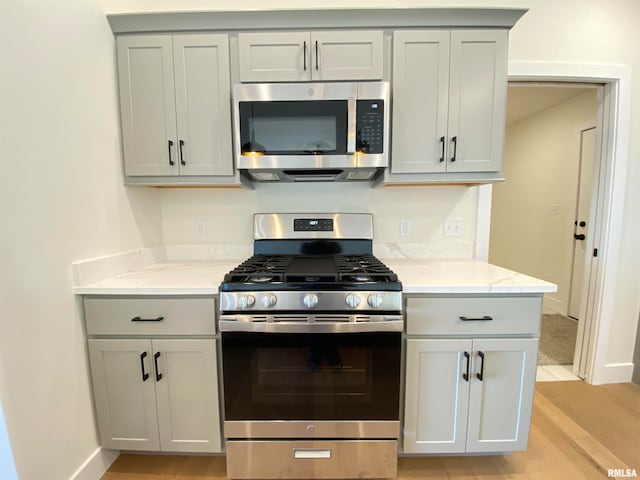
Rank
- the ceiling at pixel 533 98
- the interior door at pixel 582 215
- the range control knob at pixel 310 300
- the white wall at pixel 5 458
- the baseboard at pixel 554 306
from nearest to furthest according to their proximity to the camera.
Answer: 1. the white wall at pixel 5 458
2. the range control knob at pixel 310 300
3. the ceiling at pixel 533 98
4. the interior door at pixel 582 215
5. the baseboard at pixel 554 306

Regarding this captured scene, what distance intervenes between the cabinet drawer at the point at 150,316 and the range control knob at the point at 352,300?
0.62m

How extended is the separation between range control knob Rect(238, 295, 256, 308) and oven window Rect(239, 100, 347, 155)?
2.45 feet

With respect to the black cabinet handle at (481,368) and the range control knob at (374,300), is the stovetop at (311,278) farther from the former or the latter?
the black cabinet handle at (481,368)

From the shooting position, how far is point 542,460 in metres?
1.44

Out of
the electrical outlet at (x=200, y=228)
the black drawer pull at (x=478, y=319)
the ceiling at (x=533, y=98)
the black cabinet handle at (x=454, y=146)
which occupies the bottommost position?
the black drawer pull at (x=478, y=319)

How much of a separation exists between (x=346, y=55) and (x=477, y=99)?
741 mm

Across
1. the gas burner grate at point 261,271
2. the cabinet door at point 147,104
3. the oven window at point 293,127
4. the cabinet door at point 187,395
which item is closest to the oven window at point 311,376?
the cabinet door at point 187,395

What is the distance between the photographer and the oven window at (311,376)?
120cm

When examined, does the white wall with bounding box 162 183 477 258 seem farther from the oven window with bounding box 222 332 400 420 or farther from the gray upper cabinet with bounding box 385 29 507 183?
the oven window with bounding box 222 332 400 420

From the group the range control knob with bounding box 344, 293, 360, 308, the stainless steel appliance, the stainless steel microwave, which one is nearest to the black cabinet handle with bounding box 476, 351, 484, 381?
the stainless steel appliance

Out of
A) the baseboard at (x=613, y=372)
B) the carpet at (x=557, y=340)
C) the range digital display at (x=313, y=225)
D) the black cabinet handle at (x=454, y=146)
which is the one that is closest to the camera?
the black cabinet handle at (x=454, y=146)

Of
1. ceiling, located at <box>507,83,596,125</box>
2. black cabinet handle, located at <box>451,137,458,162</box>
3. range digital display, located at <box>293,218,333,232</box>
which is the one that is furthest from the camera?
ceiling, located at <box>507,83,596,125</box>

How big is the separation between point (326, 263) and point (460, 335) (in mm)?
740

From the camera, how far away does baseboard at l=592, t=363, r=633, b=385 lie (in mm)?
1997
